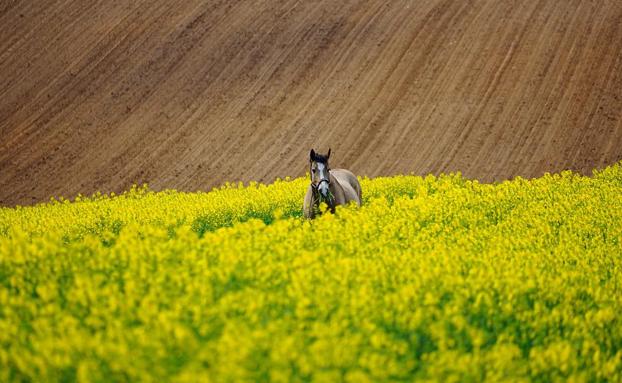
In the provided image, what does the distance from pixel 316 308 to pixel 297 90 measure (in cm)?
2720

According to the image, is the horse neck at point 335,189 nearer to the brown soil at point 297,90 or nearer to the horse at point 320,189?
the horse at point 320,189

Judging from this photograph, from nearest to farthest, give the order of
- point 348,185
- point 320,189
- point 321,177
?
point 320,189 → point 321,177 → point 348,185

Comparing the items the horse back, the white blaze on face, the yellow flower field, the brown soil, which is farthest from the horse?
the brown soil

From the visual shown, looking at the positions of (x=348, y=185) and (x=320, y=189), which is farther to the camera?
(x=348, y=185)

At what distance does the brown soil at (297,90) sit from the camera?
91.3 feet

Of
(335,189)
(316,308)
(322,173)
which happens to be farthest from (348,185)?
(316,308)

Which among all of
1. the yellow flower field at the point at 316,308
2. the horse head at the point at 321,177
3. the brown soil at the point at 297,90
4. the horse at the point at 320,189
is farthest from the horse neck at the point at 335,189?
the brown soil at the point at 297,90

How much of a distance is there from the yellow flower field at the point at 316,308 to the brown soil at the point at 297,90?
1866cm

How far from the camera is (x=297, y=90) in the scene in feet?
106

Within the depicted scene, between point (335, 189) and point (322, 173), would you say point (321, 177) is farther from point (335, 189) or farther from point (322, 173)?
point (335, 189)

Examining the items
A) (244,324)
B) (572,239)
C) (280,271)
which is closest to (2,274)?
(280,271)

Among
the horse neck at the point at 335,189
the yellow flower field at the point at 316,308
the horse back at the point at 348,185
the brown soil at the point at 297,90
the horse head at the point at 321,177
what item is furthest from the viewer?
the brown soil at the point at 297,90

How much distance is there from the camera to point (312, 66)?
109 ft

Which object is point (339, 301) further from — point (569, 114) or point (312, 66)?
point (312, 66)
